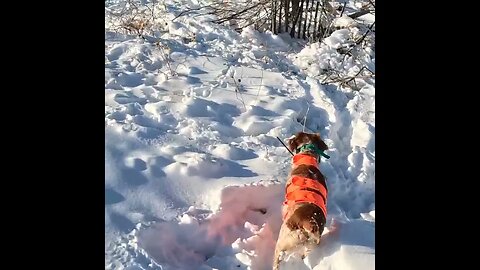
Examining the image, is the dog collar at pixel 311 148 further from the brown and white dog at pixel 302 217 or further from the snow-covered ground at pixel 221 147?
the brown and white dog at pixel 302 217

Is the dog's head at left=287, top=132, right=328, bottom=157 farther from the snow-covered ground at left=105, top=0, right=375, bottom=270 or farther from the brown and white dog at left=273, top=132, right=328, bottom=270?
the brown and white dog at left=273, top=132, right=328, bottom=270

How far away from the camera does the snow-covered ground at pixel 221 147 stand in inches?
125

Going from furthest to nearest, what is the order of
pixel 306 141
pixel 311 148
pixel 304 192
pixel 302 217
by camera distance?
pixel 306 141
pixel 311 148
pixel 304 192
pixel 302 217

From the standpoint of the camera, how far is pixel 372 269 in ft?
9.02

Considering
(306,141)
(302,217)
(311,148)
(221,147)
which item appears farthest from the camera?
(221,147)

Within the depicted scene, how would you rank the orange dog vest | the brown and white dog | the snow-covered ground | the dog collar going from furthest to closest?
the dog collar → the snow-covered ground → the orange dog vest → the brown and white dog

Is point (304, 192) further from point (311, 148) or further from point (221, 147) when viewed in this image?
point (221, 147)

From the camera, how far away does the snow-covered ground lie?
125 inches

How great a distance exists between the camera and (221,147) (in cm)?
423

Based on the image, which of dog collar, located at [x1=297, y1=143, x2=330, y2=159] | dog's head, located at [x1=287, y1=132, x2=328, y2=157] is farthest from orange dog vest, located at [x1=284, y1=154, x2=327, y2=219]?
dog's head, located at [x1=287, y1=132, x2=328, y2=157]

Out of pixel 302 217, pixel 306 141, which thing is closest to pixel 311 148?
pixel 306 141
